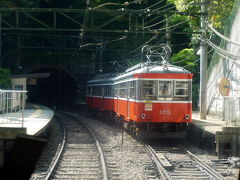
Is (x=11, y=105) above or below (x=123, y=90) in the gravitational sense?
below

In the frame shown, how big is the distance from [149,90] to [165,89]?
55cm

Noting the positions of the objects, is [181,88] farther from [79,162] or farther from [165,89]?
[79,162]

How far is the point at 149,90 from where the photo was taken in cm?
1462

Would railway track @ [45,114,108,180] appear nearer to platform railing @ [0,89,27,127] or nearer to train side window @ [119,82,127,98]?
platform railing @ [0,89,27,127]

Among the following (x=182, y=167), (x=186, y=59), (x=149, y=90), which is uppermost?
(x=186, y=59)

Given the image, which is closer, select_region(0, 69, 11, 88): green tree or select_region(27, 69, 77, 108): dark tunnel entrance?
select_region(0, 69, 11, 88): green tree

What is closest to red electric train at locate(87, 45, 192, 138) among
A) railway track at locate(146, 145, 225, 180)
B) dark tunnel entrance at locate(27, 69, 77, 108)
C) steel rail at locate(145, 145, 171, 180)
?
steel rail at locate(145, 145, 171, 180)

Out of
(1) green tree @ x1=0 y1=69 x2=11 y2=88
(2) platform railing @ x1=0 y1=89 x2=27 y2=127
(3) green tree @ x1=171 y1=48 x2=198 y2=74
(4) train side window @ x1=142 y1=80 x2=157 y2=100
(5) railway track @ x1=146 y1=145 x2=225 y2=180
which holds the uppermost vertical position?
(3) green tree @ x1=171 y1=48 x2=198 y2=74

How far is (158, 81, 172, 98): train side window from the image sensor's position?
47.9 feet

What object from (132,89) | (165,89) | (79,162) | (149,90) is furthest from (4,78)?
(79,162)

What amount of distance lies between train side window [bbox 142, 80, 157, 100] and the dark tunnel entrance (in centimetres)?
2862

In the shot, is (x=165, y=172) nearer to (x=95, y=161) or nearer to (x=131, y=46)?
(x=95, y=161)

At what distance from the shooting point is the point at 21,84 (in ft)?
80.8

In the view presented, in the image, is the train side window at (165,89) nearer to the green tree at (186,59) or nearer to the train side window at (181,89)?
the train side window at (181,89)
